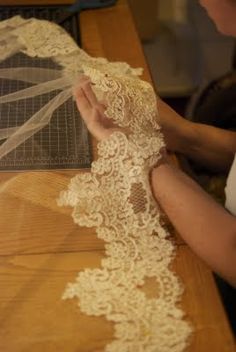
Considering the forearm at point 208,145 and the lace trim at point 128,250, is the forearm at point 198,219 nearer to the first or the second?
the lace trim at point 128,250

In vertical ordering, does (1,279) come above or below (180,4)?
below

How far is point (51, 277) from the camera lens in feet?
2.33

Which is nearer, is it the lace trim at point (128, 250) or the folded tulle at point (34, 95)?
the lace trim at point (128, 250)

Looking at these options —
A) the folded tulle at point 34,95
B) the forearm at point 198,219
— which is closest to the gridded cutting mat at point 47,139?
the folded tulle at point 34,95

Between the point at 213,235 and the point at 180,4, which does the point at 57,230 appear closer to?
the point at 213,235

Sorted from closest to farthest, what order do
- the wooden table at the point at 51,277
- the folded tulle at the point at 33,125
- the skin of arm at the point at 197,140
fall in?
the wooden table at the point at 51,277
the folded tulle at the point at 33,125
the skin of arm at the point at 197,140

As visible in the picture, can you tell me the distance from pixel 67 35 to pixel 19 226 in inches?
18.2

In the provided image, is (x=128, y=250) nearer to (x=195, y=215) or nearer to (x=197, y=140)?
(x=195, y=215)

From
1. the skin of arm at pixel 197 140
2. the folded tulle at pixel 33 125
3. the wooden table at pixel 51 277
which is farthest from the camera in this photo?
the skin of arm at pixel 197 140

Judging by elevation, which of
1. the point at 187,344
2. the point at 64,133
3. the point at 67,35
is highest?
the point at 67,35

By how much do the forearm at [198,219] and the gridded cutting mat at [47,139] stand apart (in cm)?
14

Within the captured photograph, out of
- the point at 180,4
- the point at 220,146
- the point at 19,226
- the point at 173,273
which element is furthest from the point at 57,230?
→ the point at 180,4

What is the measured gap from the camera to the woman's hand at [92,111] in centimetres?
84

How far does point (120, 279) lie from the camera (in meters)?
0.71
